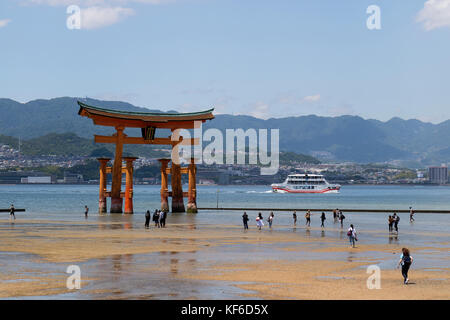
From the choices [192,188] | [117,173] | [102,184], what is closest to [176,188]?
[192,188]

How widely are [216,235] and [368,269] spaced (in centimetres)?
1845

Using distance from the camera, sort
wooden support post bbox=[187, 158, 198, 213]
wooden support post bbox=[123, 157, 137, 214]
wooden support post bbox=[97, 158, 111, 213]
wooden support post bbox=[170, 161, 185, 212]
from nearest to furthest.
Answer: wooden support post bbox=[123, 157, 137, 214], wooden support post bbox=[170, 161, 185, 212], wooden support post bbox=[97, 158, 111, 213], wooden support post bbox=[187, 158, 198, 213]

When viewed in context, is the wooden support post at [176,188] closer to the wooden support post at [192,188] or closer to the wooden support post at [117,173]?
the wooden support post at [192,188]

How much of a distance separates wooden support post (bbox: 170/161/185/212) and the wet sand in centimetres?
3003

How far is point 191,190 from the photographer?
2916 inches

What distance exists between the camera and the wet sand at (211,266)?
19.0m

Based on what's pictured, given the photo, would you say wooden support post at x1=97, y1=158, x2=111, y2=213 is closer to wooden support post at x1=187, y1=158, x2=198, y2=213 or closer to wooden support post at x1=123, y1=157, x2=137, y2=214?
wooden support post at x1=123, y1=157, x2=137, y2=214

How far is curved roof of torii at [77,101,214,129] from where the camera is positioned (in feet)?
222

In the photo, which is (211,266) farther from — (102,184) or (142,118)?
(102,184)

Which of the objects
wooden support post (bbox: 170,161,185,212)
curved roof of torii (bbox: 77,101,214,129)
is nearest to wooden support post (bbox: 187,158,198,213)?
wooden support post (bbox: 170,161,185,212)

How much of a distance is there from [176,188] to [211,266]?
47.9 meters

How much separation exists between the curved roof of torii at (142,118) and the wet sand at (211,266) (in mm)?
27822
